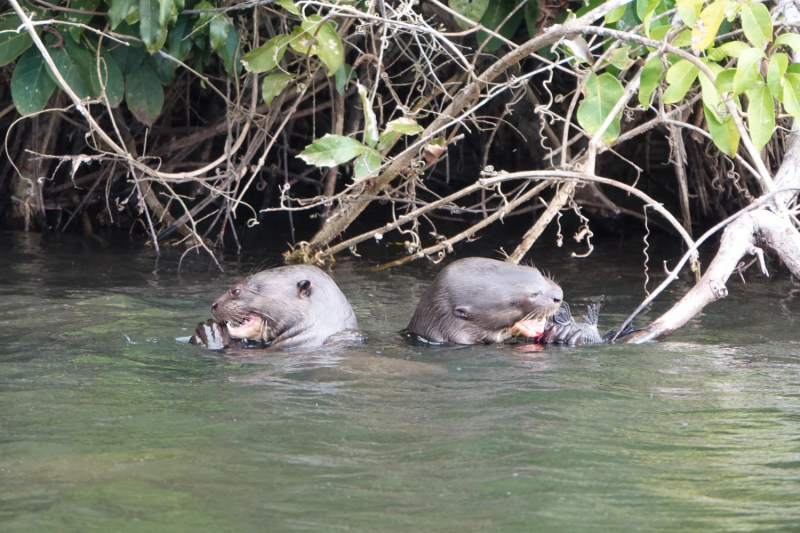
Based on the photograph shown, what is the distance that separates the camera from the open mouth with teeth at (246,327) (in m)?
3.94

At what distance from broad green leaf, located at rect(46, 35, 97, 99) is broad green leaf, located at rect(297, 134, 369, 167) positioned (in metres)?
1.70

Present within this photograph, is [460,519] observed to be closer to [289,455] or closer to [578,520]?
[578,520]

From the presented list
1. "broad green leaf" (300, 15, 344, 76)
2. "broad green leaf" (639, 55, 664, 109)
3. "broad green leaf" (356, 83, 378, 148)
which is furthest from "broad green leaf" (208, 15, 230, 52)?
"broad green leaf" (639, 55, 664, 109)

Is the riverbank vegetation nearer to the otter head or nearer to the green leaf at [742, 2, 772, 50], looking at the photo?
the green leaf at [742, 2, 772, 50]

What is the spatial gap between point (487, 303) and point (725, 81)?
4.20 feet

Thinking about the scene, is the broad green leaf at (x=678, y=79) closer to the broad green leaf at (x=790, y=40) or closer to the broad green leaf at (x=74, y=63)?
the broad green leaf at (x=790, y=40)

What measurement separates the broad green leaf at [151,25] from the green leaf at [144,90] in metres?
0.76

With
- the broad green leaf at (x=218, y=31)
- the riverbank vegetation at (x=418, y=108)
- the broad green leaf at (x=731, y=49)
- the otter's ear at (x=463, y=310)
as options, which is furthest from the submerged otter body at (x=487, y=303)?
the broad green leaf at (x=218, y=31)

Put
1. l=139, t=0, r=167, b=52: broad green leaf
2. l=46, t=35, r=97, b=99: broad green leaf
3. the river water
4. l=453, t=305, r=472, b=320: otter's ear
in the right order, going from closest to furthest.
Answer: the river water
l=453, t=305, r=472, b=320: otter's ear
l=139, t=0, r=167, b=52: broad green leaf
l=46, t=35, r=97, b=99: broad green leaf

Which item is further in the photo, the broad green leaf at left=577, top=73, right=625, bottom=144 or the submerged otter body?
the submerged otter body

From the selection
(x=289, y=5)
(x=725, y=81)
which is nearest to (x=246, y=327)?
(x=289, y=5)

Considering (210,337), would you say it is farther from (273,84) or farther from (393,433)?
(273,84)

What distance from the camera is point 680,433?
2.48 meters

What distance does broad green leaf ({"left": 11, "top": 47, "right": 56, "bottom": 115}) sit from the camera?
15.6 feet
